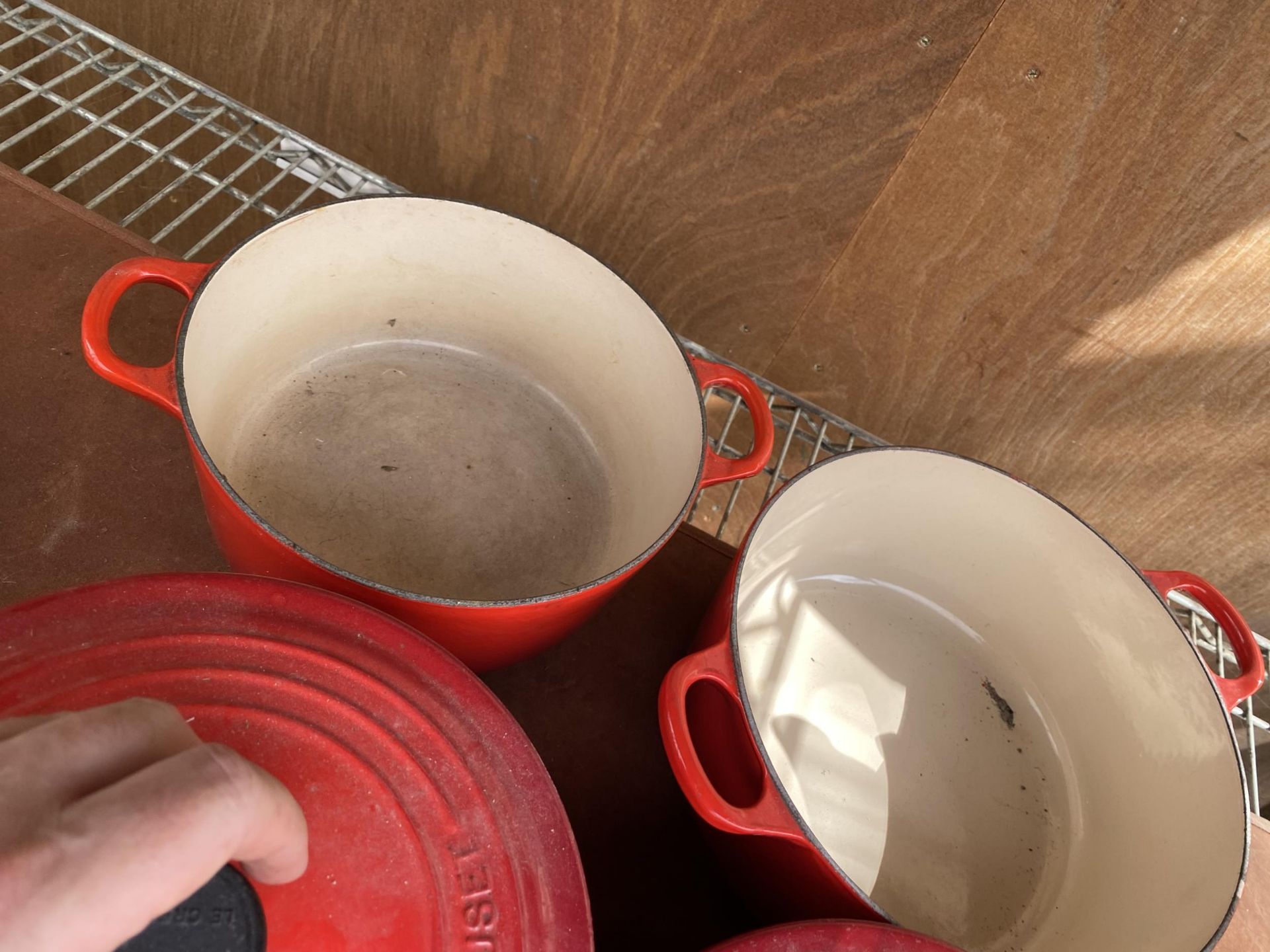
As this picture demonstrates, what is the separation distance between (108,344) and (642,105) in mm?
443

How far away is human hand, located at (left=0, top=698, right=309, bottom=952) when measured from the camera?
27cm

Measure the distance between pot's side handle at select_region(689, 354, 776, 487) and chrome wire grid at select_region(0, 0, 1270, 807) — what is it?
0.17 m

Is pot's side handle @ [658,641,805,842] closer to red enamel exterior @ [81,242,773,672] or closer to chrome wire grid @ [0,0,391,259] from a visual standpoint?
red enamel exterior @ [81,242,773,672]

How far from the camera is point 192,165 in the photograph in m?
0.83

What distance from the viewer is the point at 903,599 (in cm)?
73

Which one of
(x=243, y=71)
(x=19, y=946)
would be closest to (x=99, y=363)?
(x=19, y=946)

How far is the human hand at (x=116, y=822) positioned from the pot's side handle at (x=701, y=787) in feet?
0.56

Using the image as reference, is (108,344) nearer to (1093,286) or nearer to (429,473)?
(429,473)

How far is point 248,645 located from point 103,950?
0.13 meters

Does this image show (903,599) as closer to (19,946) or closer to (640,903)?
(640,903)

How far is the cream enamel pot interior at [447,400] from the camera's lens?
Answer: 583mm

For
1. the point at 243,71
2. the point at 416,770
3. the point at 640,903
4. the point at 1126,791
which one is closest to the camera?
the point at 416,770

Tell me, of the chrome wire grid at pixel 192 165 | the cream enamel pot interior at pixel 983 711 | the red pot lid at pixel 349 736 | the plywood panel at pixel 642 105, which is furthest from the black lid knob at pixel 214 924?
the plywood panel at pixel 642 105

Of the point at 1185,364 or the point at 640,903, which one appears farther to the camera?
the point at 1185,364
